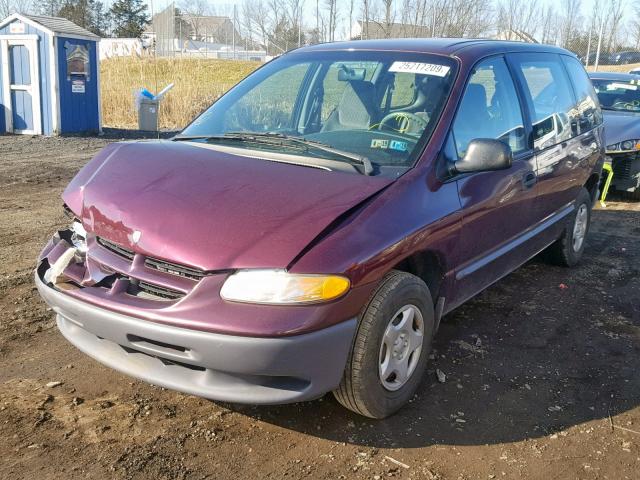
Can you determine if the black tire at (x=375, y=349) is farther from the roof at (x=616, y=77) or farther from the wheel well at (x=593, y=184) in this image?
the roof at (x=616, y=77)

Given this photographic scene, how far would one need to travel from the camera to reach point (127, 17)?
57688 millimetres

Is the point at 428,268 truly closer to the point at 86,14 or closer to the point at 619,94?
the point at 619,94

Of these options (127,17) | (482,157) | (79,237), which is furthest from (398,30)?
(127,17)

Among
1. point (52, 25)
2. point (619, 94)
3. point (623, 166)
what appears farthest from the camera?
point (52, 25)

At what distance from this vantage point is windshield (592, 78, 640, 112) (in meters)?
10.2

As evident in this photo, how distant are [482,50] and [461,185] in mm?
1123

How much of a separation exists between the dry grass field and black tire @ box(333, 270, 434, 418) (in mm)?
15683

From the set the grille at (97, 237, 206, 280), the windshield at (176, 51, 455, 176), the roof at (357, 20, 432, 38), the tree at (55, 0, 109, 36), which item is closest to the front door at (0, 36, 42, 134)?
the roof at (357, 20, 432, 38)

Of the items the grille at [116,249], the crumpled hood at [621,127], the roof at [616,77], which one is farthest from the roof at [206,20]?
the grille at [116,249]

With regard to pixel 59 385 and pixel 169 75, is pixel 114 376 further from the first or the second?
pixel 169 75

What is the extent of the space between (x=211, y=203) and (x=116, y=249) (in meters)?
0.50

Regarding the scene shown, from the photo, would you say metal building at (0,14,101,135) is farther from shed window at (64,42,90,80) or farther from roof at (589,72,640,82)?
roof at (589,72,640,82)

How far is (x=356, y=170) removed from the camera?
→ 131 inches

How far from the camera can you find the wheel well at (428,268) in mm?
3359
